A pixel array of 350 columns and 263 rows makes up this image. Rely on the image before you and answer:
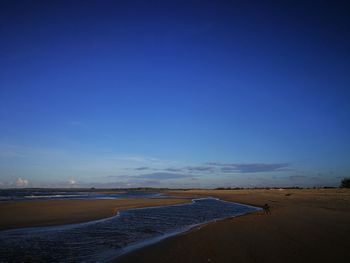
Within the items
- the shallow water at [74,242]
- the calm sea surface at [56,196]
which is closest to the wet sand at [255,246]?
the shallow water at [74,242]

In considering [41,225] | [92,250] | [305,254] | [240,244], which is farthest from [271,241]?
[41,225]

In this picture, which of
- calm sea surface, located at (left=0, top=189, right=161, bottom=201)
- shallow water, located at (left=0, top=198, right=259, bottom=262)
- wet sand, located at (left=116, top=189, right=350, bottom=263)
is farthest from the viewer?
calm sea surface, located at (left=0, top=189, right=161, bottom=201)

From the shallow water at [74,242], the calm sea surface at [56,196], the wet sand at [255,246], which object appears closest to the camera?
the wet sand at [255,246]

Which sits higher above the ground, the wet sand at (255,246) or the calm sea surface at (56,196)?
the calm sea surface at (56,196)

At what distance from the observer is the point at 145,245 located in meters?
11.3

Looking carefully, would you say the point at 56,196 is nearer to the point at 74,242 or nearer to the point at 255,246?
the point at 74,242

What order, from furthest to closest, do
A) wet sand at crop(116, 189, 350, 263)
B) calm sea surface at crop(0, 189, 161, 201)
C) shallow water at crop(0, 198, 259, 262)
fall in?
calm sea surface at crop(0, 189, 161, 201) < shallow water at crop(0, 198, 259, 262) < wet sand at crop(116, 189, 350, 263)

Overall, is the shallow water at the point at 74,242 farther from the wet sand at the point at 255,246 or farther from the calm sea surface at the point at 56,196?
the calm sea surface at the point at 56,196

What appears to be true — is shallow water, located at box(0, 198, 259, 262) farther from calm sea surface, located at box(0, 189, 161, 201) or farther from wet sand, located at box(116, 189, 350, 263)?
calm sea surface, located at box(0, 189, 161, 201)

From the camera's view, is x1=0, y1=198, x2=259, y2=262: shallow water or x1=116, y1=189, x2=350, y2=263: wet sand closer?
x1=116, y1=189, x2=350, y2=263: wet sand

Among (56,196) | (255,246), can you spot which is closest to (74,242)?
(255,246)

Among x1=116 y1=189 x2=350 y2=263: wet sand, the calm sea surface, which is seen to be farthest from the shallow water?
the calm sea surface

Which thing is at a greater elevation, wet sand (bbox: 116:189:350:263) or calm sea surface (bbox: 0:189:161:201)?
calm sea surface (bbox: 0:189:161:201)

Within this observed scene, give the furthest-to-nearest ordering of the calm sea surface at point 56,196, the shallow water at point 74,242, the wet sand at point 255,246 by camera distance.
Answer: the calm sea surface at point 56,196 → the shallow water at point 74,242 → the wet sand at point 255,246
